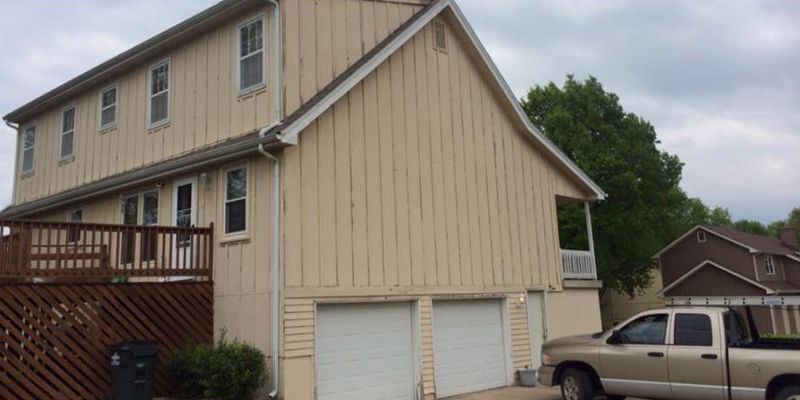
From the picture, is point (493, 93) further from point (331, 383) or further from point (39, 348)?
point (39, 348)


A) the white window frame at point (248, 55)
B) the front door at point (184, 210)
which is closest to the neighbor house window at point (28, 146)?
the front door at point (184, 210)

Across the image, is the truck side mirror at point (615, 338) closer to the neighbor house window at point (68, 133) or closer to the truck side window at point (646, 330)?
the truck side window at point (646, 330)

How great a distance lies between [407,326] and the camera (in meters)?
13.7

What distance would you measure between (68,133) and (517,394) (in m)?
14.4

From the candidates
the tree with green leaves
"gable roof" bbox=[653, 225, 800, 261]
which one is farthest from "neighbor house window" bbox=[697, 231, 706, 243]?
the tree with green leaves

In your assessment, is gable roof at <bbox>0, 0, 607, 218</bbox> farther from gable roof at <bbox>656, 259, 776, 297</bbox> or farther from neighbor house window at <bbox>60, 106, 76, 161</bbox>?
gable roof at <bbox>656, 259, 776, 297</bbox>

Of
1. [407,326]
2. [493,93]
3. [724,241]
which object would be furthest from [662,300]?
[407,326]

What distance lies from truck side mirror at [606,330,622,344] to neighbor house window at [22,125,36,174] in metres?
17.9

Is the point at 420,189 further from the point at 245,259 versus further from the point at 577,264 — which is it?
the point at 577,264

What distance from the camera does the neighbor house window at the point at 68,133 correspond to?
18344mm

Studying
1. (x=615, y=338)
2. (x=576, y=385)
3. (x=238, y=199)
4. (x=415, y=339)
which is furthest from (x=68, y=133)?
(x=615, y=338)

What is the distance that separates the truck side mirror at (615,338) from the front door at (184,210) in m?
7.99

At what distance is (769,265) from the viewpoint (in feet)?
132

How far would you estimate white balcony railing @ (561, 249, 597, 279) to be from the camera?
18.2 meters
